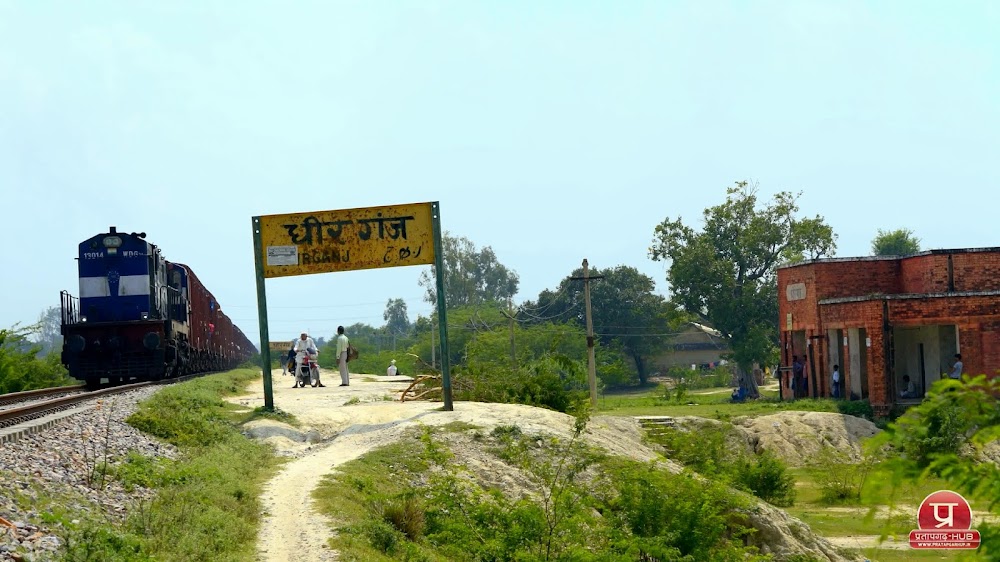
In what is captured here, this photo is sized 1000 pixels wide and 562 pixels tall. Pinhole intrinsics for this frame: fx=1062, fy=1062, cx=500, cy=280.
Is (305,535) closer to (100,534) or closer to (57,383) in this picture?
(100,534)

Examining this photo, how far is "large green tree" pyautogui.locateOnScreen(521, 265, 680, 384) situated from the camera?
83750 mm

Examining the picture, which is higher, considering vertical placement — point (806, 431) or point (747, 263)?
point (747, 263)

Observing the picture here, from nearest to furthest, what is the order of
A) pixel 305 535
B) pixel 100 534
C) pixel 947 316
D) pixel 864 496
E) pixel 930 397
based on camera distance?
pixel 864 496 < pixel 930 397 < pixel 100 534 < pixel 305 535 < pixel 947 316

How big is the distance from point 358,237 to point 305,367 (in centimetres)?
1044

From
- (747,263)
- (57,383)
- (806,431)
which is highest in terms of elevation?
(747,263)

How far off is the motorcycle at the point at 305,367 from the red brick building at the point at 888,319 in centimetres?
1787

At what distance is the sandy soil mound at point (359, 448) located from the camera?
10781 mm

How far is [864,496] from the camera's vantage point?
4.83m

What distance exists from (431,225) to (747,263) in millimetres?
35753

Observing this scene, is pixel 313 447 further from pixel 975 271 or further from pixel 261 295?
pixel 975 271

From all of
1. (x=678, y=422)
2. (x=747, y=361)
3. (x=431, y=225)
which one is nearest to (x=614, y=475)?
(x=431, y=225)

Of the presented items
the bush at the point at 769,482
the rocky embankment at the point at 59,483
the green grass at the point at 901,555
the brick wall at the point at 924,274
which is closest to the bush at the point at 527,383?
the bush at the point at 769,482

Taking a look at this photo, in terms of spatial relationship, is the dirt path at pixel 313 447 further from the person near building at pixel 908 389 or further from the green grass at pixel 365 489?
the person near building at pixel 908 389

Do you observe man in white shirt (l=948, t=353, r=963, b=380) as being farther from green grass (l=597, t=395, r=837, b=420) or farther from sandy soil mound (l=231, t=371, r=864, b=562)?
sandy soil mound (l=231, t=371, r=864, b=562)
